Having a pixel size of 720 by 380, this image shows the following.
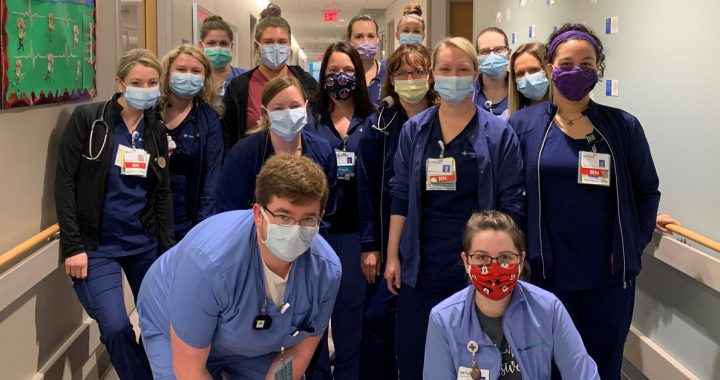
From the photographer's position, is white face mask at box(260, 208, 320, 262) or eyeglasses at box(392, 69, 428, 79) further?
eyeglasses at box(392, 69, 428, 79)

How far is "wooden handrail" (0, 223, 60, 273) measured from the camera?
2.32 m

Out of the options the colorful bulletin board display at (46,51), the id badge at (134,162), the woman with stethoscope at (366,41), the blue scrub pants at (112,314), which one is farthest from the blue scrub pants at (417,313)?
the woman with stethoscope at (366,41)

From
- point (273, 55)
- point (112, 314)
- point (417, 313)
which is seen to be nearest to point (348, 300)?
point (417, 313)

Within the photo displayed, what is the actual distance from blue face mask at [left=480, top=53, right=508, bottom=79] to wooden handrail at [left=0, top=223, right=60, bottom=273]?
2.23m

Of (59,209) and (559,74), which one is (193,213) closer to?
(59,209)

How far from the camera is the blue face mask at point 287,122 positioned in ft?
8.97

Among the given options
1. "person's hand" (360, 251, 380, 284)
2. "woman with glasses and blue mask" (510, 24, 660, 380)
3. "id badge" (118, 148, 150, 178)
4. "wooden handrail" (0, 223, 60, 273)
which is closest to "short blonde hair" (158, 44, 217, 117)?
"id badge" (118, 148, 150, 178)

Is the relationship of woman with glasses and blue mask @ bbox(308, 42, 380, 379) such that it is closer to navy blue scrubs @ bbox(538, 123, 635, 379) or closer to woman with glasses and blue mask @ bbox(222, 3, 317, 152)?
woman with glasses and blue mask @ bbox(222, 3, 317, 152)

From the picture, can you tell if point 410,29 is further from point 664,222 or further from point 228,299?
point 228,299

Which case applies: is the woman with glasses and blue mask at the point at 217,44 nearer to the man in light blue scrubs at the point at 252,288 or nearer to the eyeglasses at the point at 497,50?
the eyeglasses at the point at 497,50

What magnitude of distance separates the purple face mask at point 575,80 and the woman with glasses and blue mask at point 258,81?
4.18 ft

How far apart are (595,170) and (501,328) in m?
0.71

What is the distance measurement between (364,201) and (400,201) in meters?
0.25

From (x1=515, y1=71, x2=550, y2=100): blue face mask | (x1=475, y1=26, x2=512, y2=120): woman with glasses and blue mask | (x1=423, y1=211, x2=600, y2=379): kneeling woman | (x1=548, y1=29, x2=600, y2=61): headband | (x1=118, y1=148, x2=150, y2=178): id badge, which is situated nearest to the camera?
(x1=423, y1=211, x2=600, y2=379): kneeling woman
